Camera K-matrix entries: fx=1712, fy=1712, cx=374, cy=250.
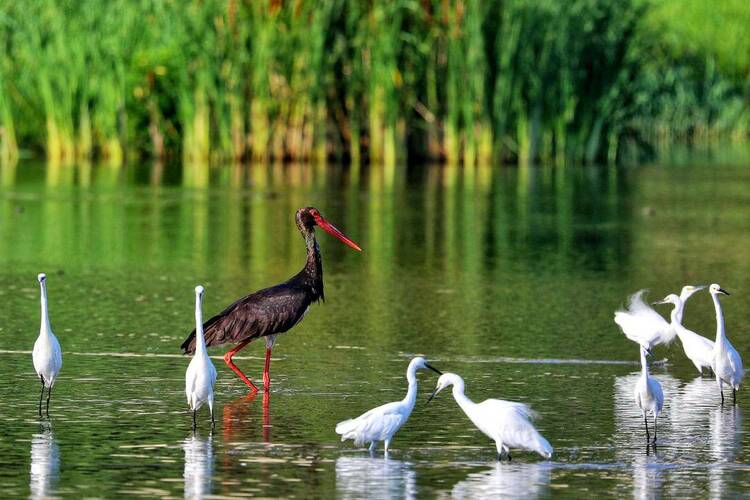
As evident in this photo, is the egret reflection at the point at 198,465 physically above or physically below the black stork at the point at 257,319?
below

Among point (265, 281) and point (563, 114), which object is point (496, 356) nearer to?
point (265, 281)

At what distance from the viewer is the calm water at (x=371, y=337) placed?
851 cm

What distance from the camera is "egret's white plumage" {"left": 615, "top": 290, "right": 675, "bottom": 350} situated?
11805 mm

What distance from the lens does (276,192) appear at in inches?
1060

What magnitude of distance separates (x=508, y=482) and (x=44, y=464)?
2.32 metres

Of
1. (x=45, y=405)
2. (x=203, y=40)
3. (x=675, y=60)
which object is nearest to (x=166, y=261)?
(x=45, y=405)

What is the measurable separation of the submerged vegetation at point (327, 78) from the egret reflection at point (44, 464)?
2300 cm

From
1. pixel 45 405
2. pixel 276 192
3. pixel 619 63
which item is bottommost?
pixel 45 405

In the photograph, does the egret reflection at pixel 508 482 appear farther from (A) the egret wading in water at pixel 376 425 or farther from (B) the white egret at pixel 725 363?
(B) the white egret at pixel 725 363

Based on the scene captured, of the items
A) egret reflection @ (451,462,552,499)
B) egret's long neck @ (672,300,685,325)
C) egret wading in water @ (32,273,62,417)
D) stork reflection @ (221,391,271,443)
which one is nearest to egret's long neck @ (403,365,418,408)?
egret reflection @ (451,462,552,499)

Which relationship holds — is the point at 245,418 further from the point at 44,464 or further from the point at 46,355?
the point at 44,464

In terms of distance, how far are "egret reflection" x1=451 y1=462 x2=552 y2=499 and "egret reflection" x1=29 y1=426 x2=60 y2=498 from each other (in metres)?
1.91

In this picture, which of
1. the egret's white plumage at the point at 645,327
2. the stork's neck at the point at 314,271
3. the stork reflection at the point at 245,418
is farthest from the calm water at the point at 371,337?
the stork's neck at the point at 314,271

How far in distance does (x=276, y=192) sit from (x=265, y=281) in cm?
1061
